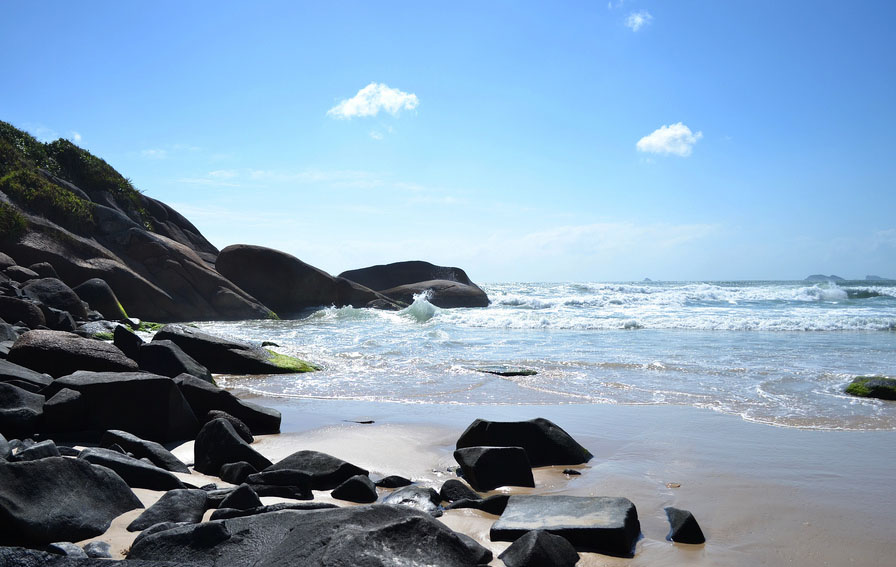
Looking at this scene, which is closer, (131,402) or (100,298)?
(131,402)

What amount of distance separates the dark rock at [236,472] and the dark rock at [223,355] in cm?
557

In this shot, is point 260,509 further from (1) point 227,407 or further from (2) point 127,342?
(2) point 127,342

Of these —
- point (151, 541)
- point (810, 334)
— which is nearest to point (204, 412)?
point (151, 541)

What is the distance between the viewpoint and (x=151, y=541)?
8.82 ft

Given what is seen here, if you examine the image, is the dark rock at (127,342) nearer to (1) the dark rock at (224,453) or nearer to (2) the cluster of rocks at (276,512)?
(2) the cluster of rocks at (276,512)

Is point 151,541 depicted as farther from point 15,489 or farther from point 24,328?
point 24,328

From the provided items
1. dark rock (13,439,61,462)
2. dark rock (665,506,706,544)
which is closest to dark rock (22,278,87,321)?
dark rock (13,439,61,462)

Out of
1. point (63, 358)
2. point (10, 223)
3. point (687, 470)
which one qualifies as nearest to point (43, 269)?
point (10, 223)

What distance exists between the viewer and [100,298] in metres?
14.4

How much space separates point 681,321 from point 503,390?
13.4 meters

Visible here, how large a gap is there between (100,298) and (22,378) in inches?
390

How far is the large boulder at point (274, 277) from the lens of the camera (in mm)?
24547

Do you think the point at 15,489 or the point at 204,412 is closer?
the point at 15,489

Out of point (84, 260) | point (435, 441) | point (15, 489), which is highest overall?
point (84, 260)
